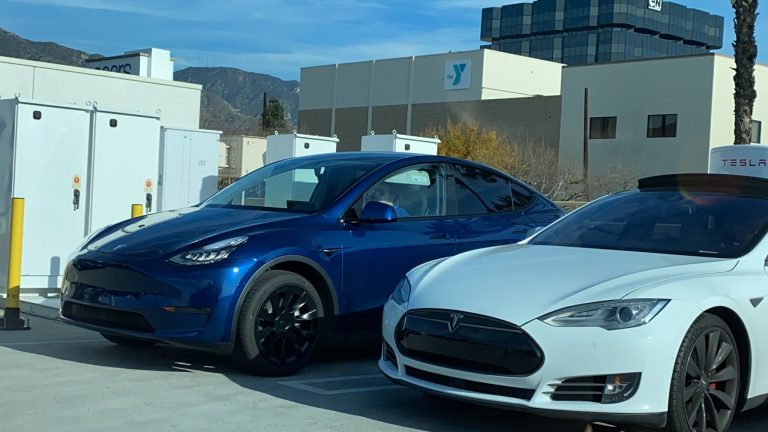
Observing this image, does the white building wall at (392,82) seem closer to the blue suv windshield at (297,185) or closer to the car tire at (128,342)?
the blue suv windshield at (297,185)

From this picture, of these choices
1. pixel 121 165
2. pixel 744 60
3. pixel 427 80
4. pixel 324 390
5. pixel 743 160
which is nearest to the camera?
pixel 324 390

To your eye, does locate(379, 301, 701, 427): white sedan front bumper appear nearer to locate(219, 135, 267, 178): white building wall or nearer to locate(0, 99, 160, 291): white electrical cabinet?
locate(0, 99, 160, 291): white electrical cabinet

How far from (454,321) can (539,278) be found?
0.54 m

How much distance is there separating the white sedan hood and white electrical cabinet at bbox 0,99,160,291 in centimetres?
609

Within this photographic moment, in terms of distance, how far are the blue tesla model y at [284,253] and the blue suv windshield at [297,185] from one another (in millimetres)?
12

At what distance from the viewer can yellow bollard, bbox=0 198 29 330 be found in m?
8.17

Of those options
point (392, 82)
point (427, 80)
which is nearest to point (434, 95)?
point (427, 80)

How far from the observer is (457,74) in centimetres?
6044

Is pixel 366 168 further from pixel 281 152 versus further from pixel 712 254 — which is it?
pixel 281 152

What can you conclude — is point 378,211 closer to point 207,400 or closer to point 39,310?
point 207,400

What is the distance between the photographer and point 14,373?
636 cm

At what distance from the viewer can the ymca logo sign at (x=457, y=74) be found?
197 feet

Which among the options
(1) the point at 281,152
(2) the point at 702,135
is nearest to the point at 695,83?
(2) the point at 702,135

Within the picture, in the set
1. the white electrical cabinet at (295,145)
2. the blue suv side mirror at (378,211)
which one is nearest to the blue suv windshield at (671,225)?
the blue suv side mirror at (378,211)
